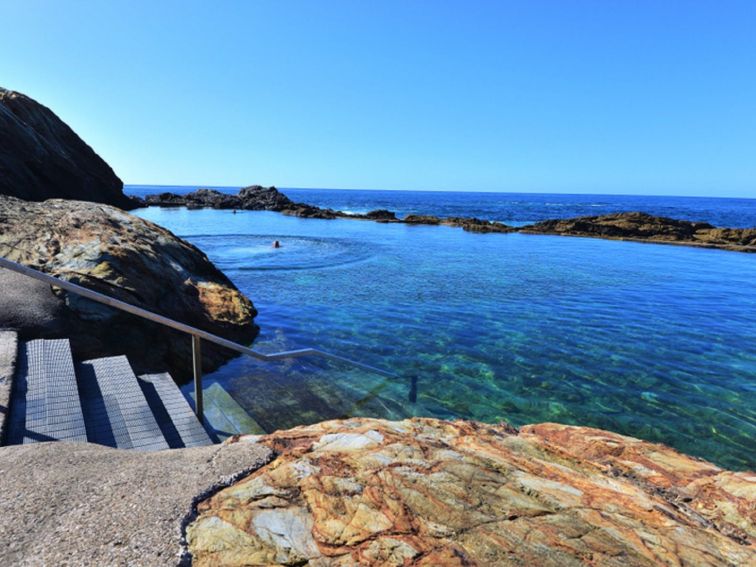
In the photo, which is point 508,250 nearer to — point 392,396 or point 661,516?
point 392,396

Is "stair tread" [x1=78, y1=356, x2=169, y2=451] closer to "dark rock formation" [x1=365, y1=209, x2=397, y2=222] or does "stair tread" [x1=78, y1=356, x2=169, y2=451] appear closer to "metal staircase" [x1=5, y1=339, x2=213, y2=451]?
"metal staircase" [x1=5, y1=339, x2=213, y2=451]

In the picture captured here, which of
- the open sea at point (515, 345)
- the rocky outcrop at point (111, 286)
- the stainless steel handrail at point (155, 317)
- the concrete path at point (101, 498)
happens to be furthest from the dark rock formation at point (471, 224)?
the concrete path at point (101, 498)

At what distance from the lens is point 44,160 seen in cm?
3716

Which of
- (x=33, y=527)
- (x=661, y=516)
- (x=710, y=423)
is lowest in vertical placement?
(x=710, y=423)

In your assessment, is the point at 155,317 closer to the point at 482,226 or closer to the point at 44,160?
the point at 482,226

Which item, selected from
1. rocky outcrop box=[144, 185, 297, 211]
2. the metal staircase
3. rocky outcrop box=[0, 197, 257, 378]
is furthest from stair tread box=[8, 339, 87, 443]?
rocky outcrop box=[144, 185, 297, 211]

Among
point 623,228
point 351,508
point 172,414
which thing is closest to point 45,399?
point 172,414

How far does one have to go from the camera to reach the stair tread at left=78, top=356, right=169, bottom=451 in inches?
161

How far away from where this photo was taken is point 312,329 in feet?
37.0

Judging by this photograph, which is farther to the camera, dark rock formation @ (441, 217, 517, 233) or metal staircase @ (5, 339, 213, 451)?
dark rock formation @ (441, 217, 517, 233)

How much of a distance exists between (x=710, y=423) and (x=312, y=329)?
8.87 m

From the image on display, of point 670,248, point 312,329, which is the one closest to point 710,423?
point 312,329

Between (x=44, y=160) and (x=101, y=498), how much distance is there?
4690 cm

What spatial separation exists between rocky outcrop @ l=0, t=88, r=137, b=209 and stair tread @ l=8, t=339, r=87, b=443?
31778 mm
